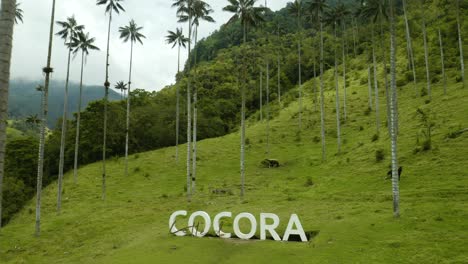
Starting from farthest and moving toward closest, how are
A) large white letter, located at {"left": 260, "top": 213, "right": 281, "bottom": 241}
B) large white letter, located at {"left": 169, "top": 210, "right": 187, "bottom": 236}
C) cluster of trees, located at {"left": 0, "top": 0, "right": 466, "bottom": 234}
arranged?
cluster of trees, located at {"left": 0, "top": 0, "right": 466, "bottom": 234} < large white letter, located at {"left": 169, "top": 210, "right": 187, "bottom": 236} < large white letter, located at {"left": 260, "top": 213, "right": 281, "bottom": 241}

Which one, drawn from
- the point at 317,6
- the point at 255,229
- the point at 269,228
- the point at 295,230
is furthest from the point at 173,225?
the point at 317,6

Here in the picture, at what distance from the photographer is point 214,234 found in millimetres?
23891

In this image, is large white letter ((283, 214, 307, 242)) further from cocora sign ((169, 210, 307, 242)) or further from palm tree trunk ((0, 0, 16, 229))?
palm tree trunk ((0, 0, 16, 229))

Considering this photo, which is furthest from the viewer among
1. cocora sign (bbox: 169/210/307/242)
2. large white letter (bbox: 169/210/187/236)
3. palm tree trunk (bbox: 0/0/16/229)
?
large white letter (bbox: 169/210/187/236)

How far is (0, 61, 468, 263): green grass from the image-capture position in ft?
61.3

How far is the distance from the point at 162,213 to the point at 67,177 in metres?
29.2

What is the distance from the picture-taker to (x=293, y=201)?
30594mm

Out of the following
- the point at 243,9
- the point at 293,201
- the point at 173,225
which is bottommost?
the point at 173,225

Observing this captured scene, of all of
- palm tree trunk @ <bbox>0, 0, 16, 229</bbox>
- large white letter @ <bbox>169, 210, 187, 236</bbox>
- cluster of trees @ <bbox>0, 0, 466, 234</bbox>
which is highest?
cluster of trees @ <bbox>0, 0, 466, 234</bbox>

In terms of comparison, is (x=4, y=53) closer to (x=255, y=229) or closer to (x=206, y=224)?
(x=255, y=229)

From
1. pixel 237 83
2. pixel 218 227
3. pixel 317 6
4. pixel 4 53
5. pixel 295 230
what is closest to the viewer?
pixel 4 53

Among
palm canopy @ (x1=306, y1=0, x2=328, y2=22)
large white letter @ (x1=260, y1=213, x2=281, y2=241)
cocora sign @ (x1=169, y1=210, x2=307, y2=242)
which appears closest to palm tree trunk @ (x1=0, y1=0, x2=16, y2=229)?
large white letter @ (x1=260, y1=213, x2=281, y2=241)

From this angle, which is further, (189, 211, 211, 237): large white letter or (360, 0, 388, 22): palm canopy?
(360, 0, 388, 22): palm canopy

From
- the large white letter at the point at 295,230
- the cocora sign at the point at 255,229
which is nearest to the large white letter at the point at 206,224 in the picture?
the cocora sign at the point at 255,229
